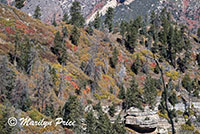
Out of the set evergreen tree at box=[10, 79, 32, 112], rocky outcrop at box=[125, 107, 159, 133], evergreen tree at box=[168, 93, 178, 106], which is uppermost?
evergreen tree at box=[10, 79, 32, 112]

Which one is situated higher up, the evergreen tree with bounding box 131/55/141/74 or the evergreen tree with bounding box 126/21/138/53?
the evergreen tree with bounding box 126/21/138/53

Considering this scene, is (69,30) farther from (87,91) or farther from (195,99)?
(195,99)

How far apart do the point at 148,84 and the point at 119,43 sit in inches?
1097

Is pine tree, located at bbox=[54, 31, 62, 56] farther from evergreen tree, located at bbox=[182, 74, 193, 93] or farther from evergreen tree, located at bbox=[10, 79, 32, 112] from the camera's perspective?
evergreen tree, located at bbox=[182, 74, 193, 93]

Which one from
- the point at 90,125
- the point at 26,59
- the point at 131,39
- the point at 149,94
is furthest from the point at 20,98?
the point at 131,39

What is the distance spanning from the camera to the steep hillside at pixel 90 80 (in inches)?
1720

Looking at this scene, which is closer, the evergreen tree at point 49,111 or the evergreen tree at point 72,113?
the evergreen tree at point 72,113

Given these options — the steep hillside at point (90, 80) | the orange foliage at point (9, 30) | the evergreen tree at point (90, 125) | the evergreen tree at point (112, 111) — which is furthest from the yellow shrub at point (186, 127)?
the orange foliage at point (9, 30)

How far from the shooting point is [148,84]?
74.7 m

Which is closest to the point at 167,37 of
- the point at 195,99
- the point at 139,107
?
the point at 195,99

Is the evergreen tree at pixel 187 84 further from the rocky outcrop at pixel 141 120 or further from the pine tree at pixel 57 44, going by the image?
the pine tree at pixel 57 44

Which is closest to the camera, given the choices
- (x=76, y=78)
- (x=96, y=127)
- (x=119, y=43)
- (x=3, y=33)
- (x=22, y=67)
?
(x=96, y=127)

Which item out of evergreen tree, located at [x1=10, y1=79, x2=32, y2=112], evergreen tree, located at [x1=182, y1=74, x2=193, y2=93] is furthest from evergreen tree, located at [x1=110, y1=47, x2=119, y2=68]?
evergreen tree, located at [x1=10, y1=79, x2=32, y2=112]

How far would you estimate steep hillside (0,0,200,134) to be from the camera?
43688 millimetres
